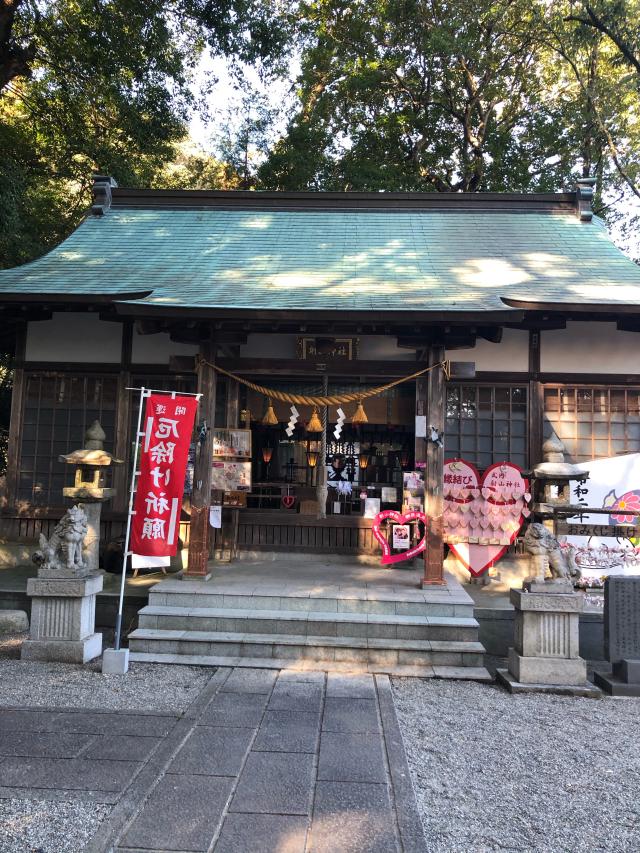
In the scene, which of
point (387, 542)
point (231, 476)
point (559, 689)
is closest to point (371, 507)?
point (387, 542)

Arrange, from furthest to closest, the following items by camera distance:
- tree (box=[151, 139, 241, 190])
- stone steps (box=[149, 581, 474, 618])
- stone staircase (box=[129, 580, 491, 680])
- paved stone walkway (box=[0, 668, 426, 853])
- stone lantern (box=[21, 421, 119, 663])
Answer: tree (box=[151, 139, 241, 190]) → stone steps (box=[149, 581, 474, 618]) → stone staircase (box=[129, 580, 491, 680]) → stone lantern (box=[21, 421, 119, 663]) → paved stone walkway (box=[0, 668, 426, 853])

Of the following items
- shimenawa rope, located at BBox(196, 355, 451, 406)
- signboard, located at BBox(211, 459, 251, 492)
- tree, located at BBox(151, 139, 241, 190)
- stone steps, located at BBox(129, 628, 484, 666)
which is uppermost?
tree, located at BBox(151, 139, 241, 190)

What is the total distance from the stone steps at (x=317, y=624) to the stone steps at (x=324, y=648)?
0.32ft

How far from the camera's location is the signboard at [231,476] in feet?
28.5

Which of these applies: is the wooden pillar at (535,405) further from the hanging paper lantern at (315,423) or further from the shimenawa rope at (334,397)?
the hanging paper lantern at (315,423)

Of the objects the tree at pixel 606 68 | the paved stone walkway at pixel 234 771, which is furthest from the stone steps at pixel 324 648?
the tree at pixel 606 68

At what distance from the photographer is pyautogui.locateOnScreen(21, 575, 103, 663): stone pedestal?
6316 millimetres

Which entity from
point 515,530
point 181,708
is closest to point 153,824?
point 181,708

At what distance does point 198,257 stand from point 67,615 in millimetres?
6661

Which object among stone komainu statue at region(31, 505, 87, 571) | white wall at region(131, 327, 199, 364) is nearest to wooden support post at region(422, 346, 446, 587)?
white wall at region(131, 327, 199, 364)

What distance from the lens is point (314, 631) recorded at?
6.69m

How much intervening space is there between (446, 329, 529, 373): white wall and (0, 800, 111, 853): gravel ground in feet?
25.6

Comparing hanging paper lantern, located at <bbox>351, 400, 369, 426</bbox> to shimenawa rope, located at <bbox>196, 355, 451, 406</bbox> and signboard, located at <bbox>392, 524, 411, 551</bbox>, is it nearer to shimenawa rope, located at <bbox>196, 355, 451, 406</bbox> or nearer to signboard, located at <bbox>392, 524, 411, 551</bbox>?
shimenawa rope, located at <bbox>196, 355, 451, 406</bbox>

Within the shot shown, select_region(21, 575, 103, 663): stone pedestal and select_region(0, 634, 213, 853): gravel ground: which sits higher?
select_region(21, 575, 103, 663): stone pedestal
